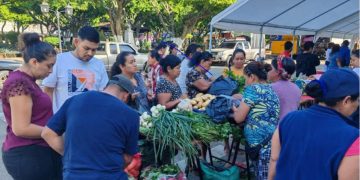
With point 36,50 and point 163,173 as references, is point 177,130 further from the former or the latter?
point 36,50

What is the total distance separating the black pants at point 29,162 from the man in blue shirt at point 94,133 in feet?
1.02

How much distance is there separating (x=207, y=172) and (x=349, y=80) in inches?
103

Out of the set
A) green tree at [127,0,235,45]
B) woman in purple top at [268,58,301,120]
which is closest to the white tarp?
woman in purple top at [268,58,301,120]

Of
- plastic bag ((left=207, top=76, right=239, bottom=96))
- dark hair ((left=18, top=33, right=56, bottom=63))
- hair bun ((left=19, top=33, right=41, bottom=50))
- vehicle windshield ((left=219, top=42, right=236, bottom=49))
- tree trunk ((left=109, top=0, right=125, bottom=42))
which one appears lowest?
plastic bag ((left=207, top=76, right=239, bottom=96))

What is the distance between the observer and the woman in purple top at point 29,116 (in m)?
2.32

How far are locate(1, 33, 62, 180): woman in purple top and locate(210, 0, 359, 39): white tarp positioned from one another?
5.16m

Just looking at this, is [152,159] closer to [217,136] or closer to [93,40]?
[217,136]

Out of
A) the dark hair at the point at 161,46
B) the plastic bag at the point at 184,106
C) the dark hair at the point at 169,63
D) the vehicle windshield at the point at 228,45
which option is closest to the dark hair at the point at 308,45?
the dark hair at the point at 161,46

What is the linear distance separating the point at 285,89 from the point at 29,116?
2509mm

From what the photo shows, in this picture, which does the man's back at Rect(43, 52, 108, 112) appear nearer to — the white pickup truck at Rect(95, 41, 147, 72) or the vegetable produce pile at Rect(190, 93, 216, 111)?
the vegetable produce pile at Rect(190, 93, 216, 111)

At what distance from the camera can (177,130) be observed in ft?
11.3

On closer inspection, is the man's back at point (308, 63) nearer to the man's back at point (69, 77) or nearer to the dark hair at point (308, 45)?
the dark hair at point (308, 45)

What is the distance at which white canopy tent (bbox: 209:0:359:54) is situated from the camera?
7594 mm

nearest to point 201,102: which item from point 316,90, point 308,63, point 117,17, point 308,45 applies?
point 316,90
